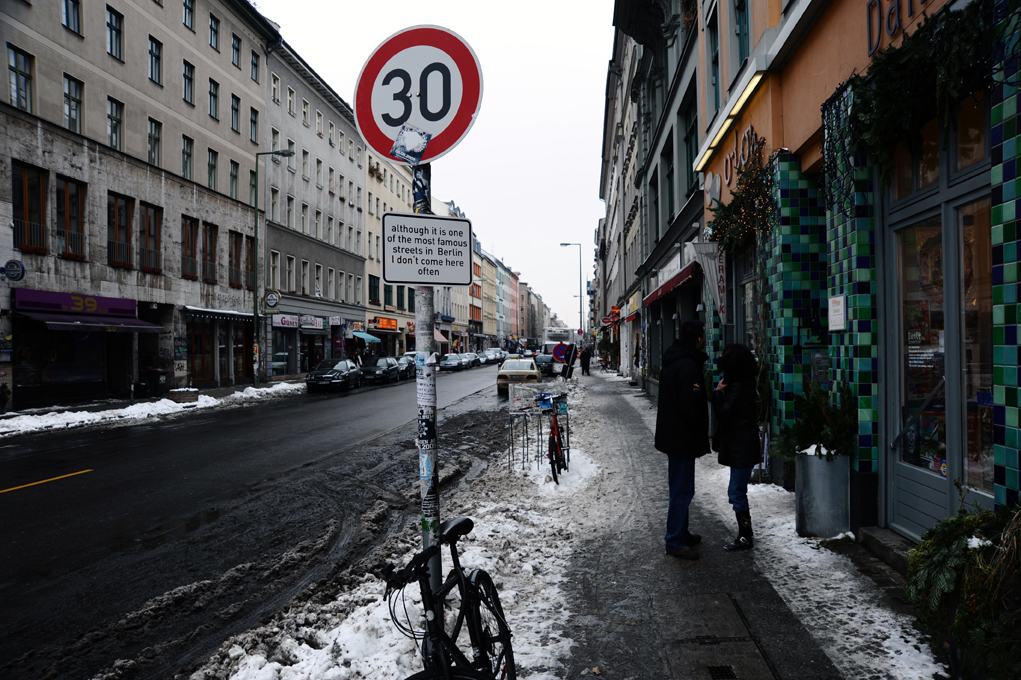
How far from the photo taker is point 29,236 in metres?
19.0

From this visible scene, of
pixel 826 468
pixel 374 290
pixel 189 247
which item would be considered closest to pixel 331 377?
pixel 189 247

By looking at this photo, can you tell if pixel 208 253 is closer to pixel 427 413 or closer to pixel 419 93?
pixel 419 93

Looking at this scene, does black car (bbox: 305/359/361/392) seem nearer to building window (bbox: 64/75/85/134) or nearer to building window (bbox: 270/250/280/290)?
building window (bbox: 270/250/280/290)

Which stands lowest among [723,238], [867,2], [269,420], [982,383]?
[269,420]

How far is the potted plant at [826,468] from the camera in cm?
547

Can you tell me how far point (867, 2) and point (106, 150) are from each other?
24147 millimetres

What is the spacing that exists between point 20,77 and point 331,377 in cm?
1487

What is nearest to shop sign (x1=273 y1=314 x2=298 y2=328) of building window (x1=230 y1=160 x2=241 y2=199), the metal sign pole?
building window (x1=230 y1=160 x2=241 y2=199)

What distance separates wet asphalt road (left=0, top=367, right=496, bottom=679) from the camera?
13.5ft

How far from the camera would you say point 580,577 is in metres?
4.94

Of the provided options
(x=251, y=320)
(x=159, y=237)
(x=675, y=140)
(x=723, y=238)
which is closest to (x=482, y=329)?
(x=251, y=320)

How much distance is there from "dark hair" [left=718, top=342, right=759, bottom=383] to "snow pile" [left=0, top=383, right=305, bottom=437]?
51.6 ft

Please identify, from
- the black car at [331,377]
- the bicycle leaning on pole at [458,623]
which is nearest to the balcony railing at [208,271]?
Result: the black car at [331,377]

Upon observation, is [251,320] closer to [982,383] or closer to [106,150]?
[106,150]
